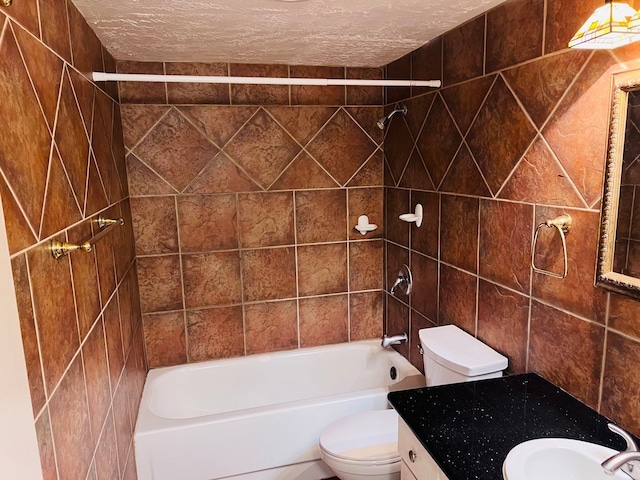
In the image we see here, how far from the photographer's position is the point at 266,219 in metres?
2.62

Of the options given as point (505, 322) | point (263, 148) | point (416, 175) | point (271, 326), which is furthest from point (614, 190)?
point (271, 326)

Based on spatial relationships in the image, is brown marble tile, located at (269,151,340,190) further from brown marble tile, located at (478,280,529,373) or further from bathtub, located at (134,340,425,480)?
brown marble tile, located at (478,280,529,373)

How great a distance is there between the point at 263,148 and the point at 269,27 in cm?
83

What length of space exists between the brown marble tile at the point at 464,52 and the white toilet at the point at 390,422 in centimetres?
113

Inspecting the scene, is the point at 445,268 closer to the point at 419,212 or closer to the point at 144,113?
the point at 419,212

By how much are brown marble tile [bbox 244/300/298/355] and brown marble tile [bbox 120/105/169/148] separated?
1172mm

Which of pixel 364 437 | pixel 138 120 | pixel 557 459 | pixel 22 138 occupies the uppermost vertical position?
pixel 138 120

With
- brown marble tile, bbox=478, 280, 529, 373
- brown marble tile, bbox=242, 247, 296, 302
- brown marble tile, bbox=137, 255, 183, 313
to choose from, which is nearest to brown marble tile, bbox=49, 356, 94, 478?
brown marble tile, bbox=137, 255, 183, 313

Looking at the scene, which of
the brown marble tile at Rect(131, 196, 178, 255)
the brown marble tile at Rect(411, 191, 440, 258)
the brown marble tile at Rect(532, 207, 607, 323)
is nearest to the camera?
the brown marble tile at Rect(532, 207, 607, 323)

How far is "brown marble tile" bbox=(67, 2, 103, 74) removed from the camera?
1485 mm

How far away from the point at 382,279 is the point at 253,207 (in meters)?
0.99

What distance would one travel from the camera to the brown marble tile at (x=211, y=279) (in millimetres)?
2559

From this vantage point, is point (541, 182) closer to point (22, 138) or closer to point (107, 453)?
point (22, 138)

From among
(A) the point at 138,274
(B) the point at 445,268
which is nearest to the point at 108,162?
(A) the point at 138,274
